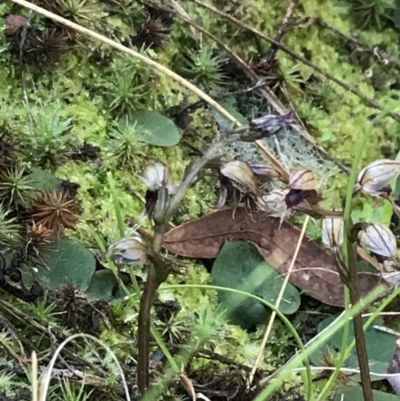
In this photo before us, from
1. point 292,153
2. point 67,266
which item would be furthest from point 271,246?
point 67,266

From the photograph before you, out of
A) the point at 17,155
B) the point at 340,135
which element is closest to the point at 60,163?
the point at 17,155

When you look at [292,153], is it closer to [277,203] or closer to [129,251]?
[277,203]

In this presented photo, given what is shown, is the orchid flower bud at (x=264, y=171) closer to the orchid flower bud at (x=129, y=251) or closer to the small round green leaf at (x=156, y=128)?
the orchid flower bud at (x=129, y=251)

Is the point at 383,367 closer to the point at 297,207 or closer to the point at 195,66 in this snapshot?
the point at 297,207

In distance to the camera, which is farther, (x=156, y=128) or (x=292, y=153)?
(x=292, y=153)

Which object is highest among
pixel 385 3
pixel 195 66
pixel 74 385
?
pixel 385 3

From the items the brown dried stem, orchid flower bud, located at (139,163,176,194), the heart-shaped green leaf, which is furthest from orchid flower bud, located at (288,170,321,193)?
the brown dried stem
